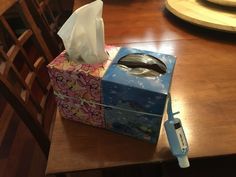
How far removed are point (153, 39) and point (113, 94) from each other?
48cm

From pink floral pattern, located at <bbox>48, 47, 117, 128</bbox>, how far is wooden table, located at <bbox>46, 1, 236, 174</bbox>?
40 millimetres

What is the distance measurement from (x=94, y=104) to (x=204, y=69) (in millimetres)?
388

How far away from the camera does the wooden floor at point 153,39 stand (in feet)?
2.43

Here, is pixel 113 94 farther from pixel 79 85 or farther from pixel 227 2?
pixel 227 2

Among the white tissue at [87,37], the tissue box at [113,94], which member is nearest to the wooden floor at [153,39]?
the tissue box at [113,94]

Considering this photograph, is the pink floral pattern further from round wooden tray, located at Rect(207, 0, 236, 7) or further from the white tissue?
round wooden tray, located at Rect(207, 0, 236, 7)

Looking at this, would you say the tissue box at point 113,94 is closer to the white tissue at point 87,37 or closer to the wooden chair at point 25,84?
the white tissue at point 87,37

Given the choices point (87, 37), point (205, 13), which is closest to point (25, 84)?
point (87, 37)

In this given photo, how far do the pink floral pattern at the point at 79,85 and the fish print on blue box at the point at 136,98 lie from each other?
0.06 feet

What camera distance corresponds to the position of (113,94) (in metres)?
0.47

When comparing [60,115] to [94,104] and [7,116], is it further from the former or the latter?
[7,116]

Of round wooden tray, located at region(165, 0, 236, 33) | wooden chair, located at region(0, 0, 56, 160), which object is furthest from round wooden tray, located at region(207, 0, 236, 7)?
wooden chair, located at region(0, 0, 56, 160)

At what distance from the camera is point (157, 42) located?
2.85ft

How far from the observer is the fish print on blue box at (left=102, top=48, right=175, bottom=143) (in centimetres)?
44
